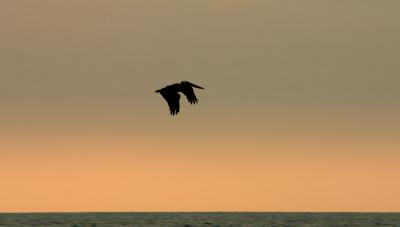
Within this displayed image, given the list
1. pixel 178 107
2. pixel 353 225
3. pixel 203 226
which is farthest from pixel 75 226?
pixel 178 107

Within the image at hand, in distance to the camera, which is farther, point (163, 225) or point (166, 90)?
point (163, 225)

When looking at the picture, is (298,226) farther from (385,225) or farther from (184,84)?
(184,84)

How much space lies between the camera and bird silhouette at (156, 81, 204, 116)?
51.7 m

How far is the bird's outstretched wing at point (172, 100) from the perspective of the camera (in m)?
52.4

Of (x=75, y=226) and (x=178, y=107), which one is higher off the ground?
(x=75, y=226)

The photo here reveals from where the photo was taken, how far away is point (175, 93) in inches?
2076

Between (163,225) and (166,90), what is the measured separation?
87860mm

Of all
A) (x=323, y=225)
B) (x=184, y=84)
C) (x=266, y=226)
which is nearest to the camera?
(x=184, y=84)

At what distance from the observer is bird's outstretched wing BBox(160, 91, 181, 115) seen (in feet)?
172

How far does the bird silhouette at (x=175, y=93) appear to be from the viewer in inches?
2036

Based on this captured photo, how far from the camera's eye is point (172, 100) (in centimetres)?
5278

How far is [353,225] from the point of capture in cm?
14688

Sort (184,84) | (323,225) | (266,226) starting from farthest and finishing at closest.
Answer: (323,225)
(266,226)
(184,84)

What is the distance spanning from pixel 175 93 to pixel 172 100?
1.18 feet
